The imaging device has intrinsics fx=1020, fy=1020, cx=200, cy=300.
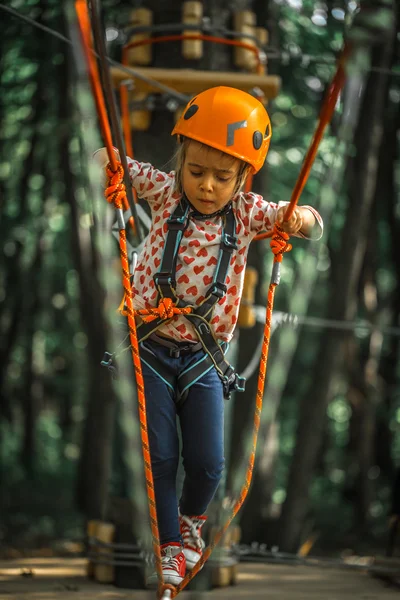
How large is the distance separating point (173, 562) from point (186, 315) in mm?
786

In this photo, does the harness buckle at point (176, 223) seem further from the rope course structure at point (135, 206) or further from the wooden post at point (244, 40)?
the wooden post at point (244, 40)

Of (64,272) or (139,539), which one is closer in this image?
(139,539)

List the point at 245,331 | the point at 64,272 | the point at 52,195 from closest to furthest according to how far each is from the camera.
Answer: the point at 245,331 → the point at 52,195 → the point at 64,272

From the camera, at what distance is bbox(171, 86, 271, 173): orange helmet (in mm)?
3129

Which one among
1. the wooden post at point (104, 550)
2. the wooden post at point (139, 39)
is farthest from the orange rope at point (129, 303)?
the wooden post at point (104, 550)

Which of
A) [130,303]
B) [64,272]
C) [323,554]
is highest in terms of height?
[64,272]

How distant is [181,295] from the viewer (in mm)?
3291

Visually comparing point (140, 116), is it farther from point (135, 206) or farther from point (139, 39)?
point (135, 206)

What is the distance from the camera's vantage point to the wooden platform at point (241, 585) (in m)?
5.01

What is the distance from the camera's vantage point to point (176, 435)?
10.9ft

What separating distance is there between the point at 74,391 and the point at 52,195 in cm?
552

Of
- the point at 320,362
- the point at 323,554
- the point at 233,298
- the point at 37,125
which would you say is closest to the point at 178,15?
the point at 233,298

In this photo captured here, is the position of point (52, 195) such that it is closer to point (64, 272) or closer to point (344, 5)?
point (64, 272)

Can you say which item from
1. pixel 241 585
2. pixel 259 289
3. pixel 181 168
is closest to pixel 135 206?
pixel 181 168
